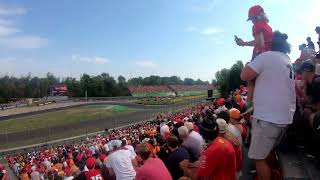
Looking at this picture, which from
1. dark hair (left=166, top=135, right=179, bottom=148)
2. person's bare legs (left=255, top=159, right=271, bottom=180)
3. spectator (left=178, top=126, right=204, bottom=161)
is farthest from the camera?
spectator (left=178, top=126, right=204, bottom=161)

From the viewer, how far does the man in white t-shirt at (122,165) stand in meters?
6.62

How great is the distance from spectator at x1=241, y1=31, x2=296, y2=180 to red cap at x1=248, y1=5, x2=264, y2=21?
755mm

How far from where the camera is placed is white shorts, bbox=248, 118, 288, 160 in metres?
4.29

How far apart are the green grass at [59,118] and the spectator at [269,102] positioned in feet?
200

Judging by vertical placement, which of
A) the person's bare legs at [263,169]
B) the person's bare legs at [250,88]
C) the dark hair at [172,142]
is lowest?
the person's bare legs at [263,169]

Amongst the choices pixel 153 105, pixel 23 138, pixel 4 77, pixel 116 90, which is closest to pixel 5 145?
pixel 23 138

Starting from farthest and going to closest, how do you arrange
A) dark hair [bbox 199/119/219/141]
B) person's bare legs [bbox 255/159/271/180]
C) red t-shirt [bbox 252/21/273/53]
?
red t-shirt [bbox 252/21/273/53], dark hair [bbox 199/119/219/141], person's bare legs [bbox 255/159/271/180]

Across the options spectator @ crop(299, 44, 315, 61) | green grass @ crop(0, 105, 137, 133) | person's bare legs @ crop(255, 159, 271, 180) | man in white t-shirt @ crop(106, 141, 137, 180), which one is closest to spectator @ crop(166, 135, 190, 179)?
man in white t-shirt @ crop(106, 141, 137, 180)

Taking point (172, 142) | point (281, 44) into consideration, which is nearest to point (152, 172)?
point (172, 142)

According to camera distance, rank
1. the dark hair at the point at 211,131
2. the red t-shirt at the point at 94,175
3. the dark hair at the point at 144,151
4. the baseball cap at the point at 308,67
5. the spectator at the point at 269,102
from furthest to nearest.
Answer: the red t-shirt at the point at 94,175 < the baseball cap at the point at 308,67 < the dark hair at the point at 144,151 < the dark hair at the point at 211,131 < the spectator at the point at 269,102

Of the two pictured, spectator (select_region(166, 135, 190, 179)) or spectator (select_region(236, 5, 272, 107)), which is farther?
spectator (select_region(166, 135, 190, 179))

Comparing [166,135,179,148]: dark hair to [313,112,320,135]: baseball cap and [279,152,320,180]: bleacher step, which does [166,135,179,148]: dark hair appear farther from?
[313,112,320,135]: baseball cap

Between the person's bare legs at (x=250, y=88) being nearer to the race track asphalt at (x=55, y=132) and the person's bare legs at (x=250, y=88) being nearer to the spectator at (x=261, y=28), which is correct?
the spectator at (x=261, y=28)

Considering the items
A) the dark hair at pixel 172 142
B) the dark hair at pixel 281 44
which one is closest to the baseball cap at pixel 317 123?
the dark hair at pixel 281 44
